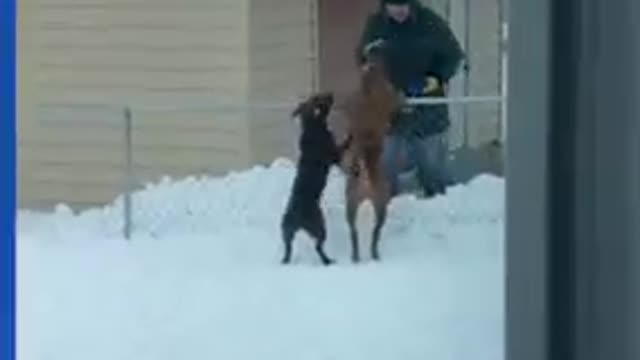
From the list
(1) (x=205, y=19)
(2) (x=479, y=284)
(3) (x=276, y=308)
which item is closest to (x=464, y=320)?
(2) (x=479, y=284)

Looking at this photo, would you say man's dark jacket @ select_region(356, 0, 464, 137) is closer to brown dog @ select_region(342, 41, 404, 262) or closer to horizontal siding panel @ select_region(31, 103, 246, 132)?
brown dog @ select_region(342, 41, 404, 262)

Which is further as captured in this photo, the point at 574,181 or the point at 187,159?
the point at 187,159

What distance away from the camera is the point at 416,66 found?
1.07m

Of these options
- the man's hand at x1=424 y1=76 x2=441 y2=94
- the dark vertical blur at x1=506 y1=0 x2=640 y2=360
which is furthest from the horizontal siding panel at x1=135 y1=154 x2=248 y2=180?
the dark vertical blur at x1=506 y1=0 x2=640 y2=360

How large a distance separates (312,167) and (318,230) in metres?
0.07

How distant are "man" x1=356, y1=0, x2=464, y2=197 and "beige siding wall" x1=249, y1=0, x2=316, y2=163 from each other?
68mm

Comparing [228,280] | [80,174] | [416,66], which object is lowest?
[228,280]

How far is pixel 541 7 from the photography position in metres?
0.49

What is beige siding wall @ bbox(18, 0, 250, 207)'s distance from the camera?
1143 millimetres

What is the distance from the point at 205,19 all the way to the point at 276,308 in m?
0.31

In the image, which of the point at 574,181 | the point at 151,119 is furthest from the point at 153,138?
→ the point at 574,181

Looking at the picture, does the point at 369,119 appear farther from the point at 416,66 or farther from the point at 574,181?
the point at 574,181

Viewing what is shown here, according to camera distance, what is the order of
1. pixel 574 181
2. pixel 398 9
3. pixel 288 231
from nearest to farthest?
pixel 574 181 → pixel 398 9 → pixel 288 231

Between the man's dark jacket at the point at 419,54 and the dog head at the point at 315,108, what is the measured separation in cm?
6
